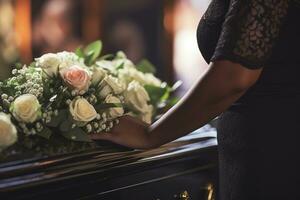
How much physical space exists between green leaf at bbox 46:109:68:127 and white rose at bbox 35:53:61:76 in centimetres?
13

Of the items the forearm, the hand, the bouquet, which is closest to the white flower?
the bouquet

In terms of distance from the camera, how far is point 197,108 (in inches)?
52.7

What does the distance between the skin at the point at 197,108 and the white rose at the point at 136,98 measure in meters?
0.35

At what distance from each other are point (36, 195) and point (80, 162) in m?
0.15

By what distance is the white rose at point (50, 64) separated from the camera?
151 cm

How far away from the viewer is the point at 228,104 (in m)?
1.33

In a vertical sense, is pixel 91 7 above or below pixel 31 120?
below

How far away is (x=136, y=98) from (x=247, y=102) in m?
0.50

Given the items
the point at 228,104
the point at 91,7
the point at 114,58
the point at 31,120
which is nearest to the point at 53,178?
the point at 31,120

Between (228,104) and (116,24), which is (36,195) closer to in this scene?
(228,104)

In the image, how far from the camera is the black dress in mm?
1357

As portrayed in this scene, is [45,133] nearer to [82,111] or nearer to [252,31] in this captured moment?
[82,111]

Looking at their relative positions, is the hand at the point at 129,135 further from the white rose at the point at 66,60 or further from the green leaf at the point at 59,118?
the white rose at the point at 66,60

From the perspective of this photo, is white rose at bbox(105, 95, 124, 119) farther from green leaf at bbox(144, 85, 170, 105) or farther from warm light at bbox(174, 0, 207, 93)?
warm light at bbox(174, 0, 207, 93)
